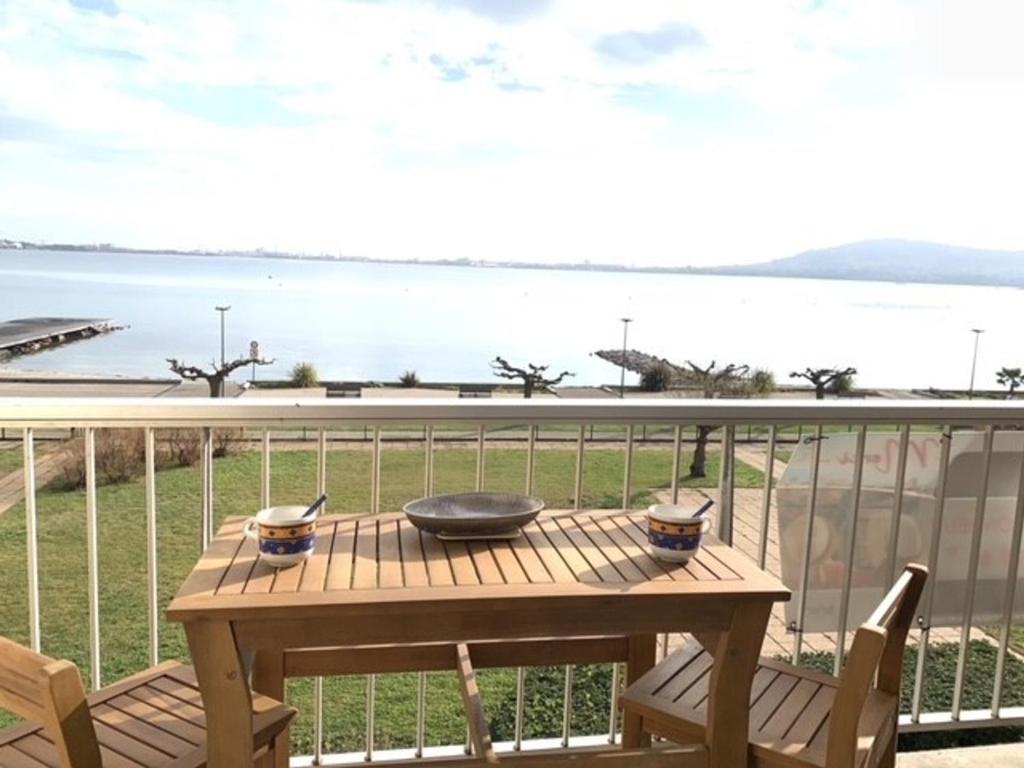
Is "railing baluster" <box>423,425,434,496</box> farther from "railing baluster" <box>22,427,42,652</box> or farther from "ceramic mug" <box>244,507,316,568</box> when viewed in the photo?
"railing baluster" <box>22,427,42,652</box>

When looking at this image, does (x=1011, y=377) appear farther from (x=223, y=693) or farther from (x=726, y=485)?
(x=223, y=693)

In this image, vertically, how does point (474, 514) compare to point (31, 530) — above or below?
above

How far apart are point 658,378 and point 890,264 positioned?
10333 mm

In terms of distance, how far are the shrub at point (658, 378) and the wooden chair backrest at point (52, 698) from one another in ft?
54.8

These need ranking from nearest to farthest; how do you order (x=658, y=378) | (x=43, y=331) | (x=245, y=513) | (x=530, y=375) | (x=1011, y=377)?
(x=245, y=513), (x=530, y=375), (x=1011, y=377), (x=658, y=378), (x=43, y=331)

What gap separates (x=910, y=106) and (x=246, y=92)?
1789 centimetres

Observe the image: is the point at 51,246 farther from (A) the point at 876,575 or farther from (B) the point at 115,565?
(A) the point at 876,575

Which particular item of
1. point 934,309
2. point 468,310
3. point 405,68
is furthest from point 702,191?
point 468,310

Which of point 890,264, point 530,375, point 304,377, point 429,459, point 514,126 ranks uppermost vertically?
point 514,126

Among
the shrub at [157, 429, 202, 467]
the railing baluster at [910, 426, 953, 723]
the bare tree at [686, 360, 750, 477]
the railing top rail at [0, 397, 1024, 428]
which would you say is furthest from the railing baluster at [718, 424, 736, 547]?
the bare tree at [686, 360, 750, 477]

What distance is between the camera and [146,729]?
5.40 ft

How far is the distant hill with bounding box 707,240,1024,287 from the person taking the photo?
54.3 ft

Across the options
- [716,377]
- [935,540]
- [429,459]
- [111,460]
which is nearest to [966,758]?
[935,540]

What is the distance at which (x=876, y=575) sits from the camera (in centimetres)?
301
